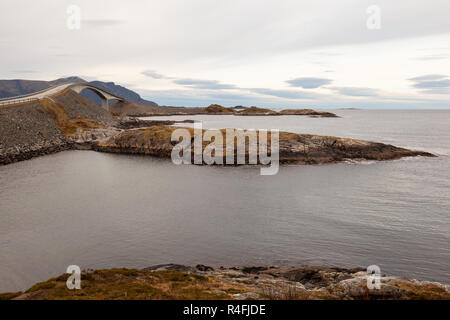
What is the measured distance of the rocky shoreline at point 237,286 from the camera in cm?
1462

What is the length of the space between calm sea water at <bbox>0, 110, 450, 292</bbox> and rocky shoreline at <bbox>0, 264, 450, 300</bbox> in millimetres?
2413

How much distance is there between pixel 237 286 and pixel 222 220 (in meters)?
13.2

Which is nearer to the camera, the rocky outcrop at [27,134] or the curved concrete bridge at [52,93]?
the rocky outcrop at [27,134]

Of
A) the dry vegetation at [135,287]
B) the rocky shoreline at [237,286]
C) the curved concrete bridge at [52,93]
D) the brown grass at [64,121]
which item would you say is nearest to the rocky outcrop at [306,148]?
the brown grass at [64,121]

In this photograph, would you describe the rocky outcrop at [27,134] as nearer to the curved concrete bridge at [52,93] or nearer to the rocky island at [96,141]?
the rocky island at [96,141]

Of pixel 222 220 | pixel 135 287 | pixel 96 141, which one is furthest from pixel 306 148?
pixel 96 141

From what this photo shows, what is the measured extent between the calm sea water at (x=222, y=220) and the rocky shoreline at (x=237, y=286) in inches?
95.0

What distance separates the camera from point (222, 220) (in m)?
29.8

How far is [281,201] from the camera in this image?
36.1m

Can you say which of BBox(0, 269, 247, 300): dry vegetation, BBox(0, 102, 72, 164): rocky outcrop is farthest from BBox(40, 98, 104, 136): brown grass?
BBox(0, 269, 247, 300): dry vegetation

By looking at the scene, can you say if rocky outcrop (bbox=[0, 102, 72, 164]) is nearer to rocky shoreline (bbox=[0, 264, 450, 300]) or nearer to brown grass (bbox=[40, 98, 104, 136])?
brown grass (bbox=[40, 98, 104, 136])

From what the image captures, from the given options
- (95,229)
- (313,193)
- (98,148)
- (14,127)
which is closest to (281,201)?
(313,193)
